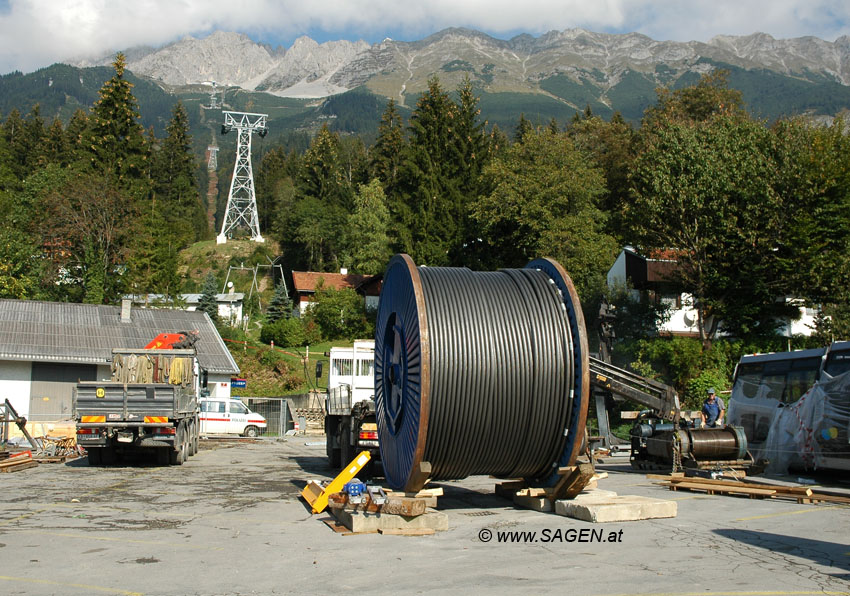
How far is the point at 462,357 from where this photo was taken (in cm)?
1085

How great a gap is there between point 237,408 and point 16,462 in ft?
51.0

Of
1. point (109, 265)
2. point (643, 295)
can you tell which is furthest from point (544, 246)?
point (109, 265)

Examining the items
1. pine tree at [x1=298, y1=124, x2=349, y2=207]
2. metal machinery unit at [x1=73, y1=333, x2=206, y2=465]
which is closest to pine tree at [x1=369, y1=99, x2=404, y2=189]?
pine tree at [x1=298, y1=124, x2=349, y2=207]

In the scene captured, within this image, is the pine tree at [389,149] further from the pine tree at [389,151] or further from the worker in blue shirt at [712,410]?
the worker in blue shirt at [712,410]

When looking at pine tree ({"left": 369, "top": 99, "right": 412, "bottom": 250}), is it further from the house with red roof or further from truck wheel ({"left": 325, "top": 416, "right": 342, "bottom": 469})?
truck wheel ({"left": 325, "top": 416, "right": 342, "bottom": 469})

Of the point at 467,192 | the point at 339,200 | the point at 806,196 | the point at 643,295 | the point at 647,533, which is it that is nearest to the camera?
the point at 647,533

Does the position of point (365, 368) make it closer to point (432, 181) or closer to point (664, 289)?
point (664, 289)

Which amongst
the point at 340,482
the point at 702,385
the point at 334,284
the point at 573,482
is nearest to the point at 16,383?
the point at 340,482

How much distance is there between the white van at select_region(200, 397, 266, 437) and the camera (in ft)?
109

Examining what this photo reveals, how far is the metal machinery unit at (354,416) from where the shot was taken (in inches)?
645

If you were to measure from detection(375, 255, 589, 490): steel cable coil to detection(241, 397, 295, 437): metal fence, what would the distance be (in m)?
25.2

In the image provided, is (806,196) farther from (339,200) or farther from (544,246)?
(339,200)

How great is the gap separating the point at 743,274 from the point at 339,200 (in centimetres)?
5285

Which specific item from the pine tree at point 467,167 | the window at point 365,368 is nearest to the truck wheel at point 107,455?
the window at point 365,368
